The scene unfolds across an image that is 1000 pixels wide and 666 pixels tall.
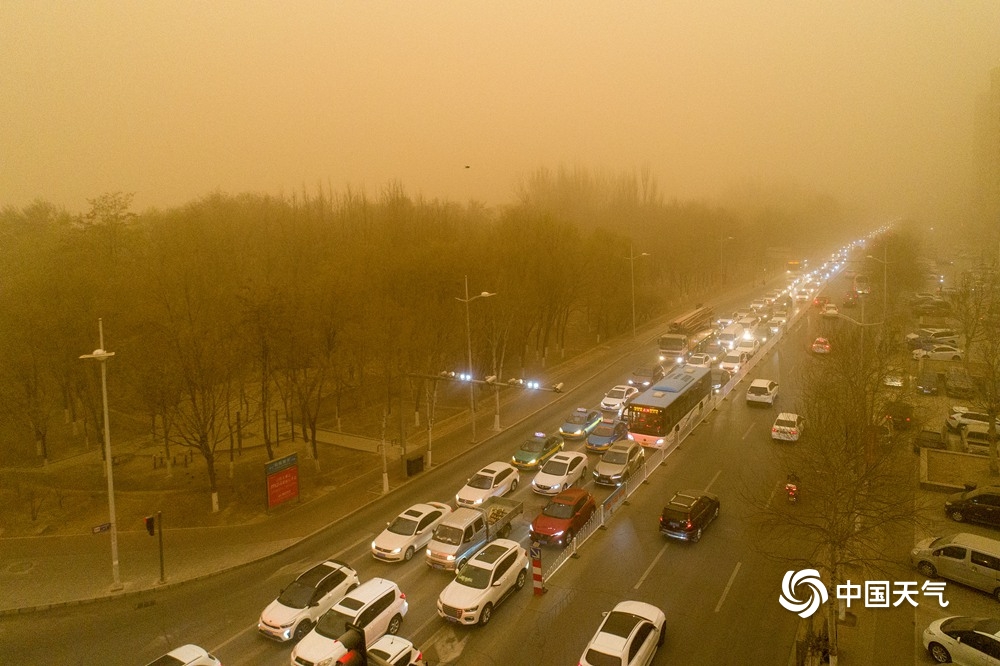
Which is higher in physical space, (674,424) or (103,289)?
(103,289)

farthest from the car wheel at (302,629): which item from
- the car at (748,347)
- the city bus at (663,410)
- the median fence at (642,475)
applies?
the car at (748,347)

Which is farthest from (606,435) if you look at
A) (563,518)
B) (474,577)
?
(474,577)

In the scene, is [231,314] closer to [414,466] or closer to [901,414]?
[414,466]

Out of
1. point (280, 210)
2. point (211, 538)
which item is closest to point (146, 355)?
point (211, 538)

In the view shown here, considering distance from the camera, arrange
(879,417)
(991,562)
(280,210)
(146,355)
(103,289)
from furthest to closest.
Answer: (280,210) < (103,289) < (146,355) < (879,417) < (991,562)

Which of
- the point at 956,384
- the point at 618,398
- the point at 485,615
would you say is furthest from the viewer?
the point at 618,398

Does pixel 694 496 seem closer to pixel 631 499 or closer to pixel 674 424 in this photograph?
pixel 631 499
